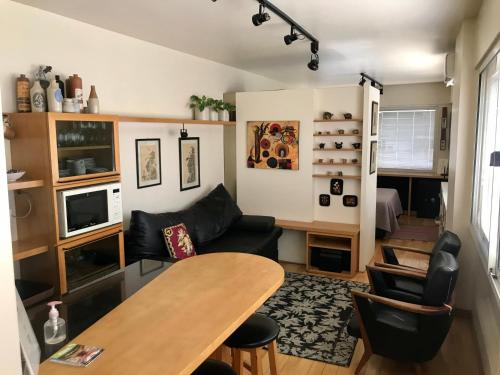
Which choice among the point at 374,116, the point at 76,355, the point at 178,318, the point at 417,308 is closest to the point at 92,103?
the point at 178,318

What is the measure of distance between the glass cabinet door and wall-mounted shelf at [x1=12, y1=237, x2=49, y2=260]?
48cm

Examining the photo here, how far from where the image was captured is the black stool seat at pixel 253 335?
219 centimetres

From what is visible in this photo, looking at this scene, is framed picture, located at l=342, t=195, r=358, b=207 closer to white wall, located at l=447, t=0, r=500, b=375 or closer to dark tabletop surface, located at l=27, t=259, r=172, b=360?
white wall, located at l=447, t=0, r=500, b=375

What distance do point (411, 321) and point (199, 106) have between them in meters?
3.33

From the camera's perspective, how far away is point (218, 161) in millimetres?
5746

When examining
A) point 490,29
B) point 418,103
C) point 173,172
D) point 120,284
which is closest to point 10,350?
point 120,284

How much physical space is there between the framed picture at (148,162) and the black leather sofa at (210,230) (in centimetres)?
40

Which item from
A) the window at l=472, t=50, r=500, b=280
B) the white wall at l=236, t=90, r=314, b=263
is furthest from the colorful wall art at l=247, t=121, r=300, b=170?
the window at l=472, t=50, r=500, b=280

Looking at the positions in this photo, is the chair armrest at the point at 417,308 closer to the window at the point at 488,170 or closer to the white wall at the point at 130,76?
the window at the point at 488,170

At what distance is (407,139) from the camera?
28.3 ft

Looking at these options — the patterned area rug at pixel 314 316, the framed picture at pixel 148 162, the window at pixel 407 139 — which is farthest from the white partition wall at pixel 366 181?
the window at pixel 407 139

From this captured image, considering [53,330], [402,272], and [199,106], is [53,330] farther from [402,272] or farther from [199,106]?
[199,106]

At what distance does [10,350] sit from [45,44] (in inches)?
117

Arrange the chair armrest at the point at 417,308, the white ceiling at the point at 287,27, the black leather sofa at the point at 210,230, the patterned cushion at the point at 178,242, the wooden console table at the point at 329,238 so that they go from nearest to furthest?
the chair armrest at the point at 417,308 < the white ceiling at the point at 287,27 < the black leather sofa at the point at 210,230 < the patterned cushion at the point at 178,242 < the wooden console table at the point at 329,238
